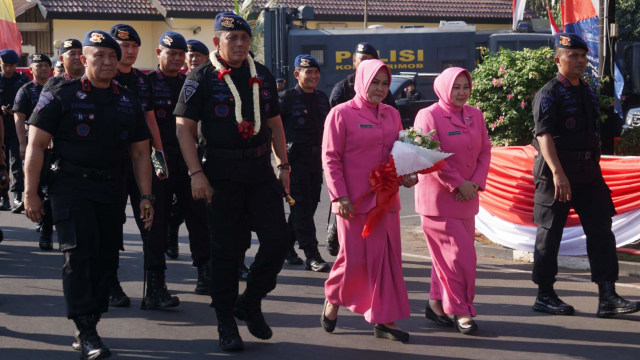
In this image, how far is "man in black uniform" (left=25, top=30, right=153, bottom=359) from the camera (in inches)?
217

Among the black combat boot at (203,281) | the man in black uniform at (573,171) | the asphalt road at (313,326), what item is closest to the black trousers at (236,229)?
the asphalt road at (313,326)

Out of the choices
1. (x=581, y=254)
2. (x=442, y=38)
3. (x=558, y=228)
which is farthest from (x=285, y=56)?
(x=558, y=228)

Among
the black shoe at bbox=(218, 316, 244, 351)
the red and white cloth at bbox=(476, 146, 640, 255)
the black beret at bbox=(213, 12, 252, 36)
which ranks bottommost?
the black shoe at bbox=(218, 316, 244, 351)

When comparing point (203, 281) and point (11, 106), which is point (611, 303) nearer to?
point (203, 281)

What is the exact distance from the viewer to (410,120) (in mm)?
20969

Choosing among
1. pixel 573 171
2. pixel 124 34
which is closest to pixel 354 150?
pixel 573 171

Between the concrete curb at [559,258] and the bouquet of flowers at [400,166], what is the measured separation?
298 cm

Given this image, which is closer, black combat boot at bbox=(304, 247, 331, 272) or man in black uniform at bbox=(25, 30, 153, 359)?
man in black uniform at bbox=(25, 30, 153, 359)

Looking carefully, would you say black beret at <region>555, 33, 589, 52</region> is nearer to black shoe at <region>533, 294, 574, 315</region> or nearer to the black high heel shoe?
black shoe at <region>533, 294, 574, 315</region>

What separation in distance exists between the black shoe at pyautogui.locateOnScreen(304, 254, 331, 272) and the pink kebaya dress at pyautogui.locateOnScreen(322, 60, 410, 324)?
2344 millimetres

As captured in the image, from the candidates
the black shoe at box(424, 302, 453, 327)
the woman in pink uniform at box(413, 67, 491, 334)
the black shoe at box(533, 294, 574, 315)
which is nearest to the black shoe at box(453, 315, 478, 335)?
the woman in pink uniform at box(413, 67, 491, 334)

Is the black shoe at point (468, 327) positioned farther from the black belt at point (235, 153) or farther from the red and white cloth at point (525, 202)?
the red and white cloth at point (525, 202)

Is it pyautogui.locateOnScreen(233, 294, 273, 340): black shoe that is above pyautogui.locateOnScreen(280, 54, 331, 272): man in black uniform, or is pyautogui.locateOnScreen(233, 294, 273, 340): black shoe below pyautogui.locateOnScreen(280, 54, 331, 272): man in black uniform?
below

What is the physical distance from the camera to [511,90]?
10539 millimetres
